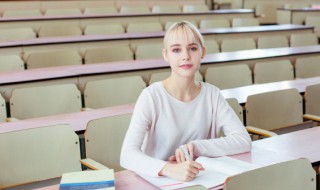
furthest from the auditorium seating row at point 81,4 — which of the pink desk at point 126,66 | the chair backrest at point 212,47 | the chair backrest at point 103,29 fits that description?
the pink desk at point 126,66

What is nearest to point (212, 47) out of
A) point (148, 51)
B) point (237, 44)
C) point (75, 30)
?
point (237, 44)

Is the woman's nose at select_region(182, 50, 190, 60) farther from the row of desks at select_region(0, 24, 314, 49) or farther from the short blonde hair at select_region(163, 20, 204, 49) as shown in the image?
the row of desks at select_region(0, 24, 314, 49)

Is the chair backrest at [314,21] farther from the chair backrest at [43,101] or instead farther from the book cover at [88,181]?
the book cover at [88,181]

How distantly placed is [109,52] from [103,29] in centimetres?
162

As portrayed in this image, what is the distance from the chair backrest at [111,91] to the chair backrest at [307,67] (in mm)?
1739

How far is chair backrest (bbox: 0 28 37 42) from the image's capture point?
618cm

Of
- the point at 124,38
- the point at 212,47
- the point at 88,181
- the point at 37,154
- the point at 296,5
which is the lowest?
the point at 37,154

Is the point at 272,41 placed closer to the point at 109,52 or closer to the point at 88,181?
the point at 109,52

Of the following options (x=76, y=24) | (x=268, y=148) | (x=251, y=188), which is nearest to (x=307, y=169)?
(x=251, y=188)

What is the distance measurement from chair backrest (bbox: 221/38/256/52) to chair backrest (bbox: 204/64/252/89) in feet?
5.11

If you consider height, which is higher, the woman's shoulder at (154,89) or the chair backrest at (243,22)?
the chair backrest at (243,22)

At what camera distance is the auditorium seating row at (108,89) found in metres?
3.60

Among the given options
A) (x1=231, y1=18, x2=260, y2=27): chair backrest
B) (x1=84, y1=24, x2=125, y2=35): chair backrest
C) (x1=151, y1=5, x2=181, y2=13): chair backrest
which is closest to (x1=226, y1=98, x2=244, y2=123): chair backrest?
(x1=84, y1=24, x2=125, y2=35): chair backrest

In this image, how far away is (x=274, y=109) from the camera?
11.5 feet
